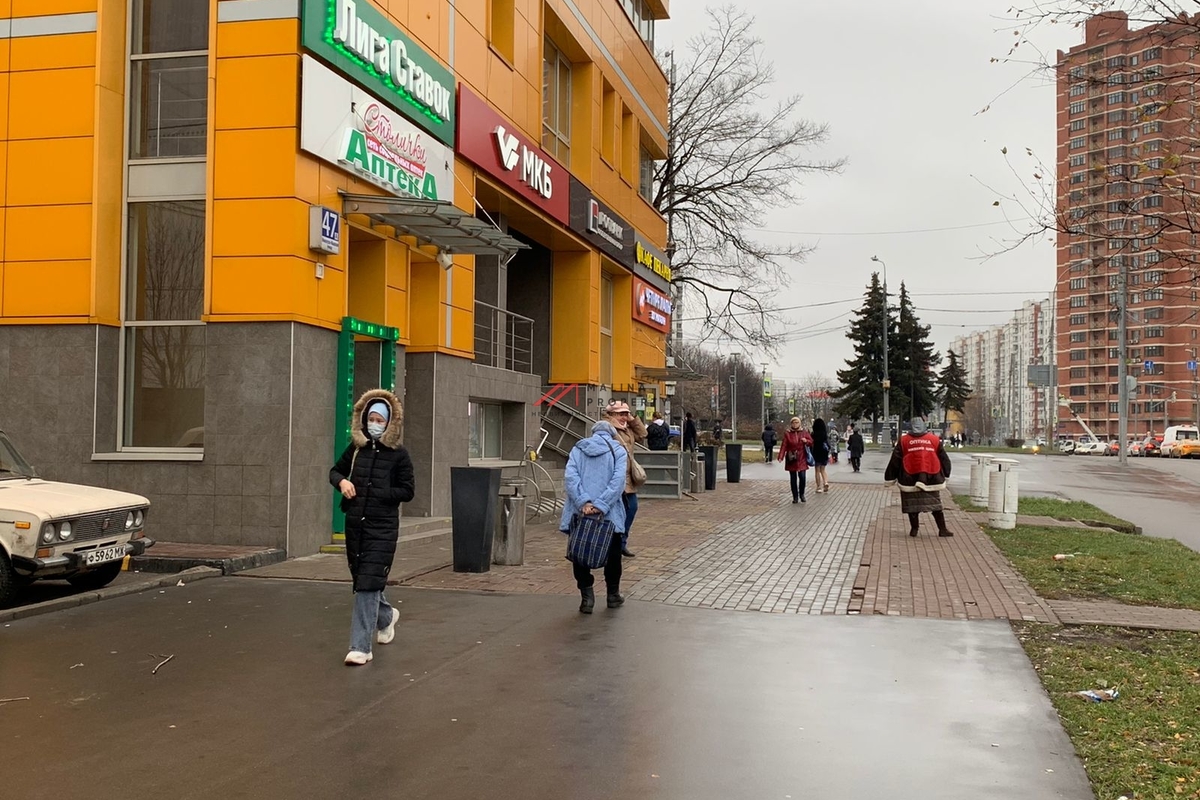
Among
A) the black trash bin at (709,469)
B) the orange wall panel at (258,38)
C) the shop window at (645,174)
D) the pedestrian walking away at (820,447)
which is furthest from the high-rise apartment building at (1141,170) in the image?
the shop window at (645,174)

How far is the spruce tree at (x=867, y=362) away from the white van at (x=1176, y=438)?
1929cm

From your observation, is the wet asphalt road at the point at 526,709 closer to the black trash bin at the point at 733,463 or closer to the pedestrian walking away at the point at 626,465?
the pedestrian walking away at the point at 626,465

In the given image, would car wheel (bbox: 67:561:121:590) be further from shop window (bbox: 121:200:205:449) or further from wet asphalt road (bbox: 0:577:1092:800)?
shop window (bbox: 121:200:205:449)

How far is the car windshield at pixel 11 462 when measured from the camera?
9211 millimetres

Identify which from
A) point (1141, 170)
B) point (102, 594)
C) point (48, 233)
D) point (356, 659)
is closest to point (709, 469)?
point (48, 233)

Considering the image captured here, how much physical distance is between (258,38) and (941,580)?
965 cm

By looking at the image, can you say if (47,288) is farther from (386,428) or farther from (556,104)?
(556,104)

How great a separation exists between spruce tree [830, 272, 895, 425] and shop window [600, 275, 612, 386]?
1947 inches

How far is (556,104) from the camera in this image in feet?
74.4

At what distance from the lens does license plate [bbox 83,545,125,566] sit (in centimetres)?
844

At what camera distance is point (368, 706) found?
5.54 meters

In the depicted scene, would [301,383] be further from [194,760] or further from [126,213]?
[194,760]

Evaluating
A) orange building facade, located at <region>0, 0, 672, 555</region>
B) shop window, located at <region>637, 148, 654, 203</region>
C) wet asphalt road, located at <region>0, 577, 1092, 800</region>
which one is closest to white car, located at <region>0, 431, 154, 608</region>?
wet asphalt road, located at <region>0, 577, 1092, 800</region>

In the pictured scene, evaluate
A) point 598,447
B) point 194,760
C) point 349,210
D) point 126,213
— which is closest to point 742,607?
point 598,447
